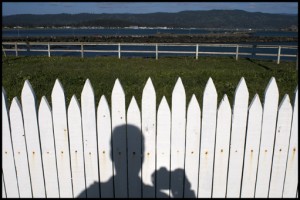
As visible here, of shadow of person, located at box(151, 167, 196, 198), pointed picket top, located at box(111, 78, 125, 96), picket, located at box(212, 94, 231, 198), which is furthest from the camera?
shadow of person, located at box(151, 167, 196, 198)

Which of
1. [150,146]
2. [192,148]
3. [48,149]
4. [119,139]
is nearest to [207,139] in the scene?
[192,148]

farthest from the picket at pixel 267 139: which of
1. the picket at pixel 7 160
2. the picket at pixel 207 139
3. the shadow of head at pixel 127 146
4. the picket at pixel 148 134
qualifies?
the picket at pixel 7 160

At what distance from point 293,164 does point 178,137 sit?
1204mm

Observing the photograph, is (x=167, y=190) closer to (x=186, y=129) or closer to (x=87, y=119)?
(x=186, y=129)

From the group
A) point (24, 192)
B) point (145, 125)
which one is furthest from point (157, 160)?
point (24, 192)

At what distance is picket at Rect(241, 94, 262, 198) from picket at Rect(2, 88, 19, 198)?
2.24 meters

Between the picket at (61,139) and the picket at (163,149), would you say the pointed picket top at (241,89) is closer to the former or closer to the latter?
the picket at (163,149)

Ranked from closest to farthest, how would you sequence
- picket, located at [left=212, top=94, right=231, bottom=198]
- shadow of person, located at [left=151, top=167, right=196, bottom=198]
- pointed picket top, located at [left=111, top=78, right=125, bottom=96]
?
pointed picket top, located at [left=111, top=78, right=125, bottom=96] → picket, located at [left=212, top=94, right=231, bottom=198] → shadow of person, located at [left=151, top=167, right=196, bottom=198]

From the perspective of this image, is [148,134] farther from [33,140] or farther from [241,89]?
[33,140]

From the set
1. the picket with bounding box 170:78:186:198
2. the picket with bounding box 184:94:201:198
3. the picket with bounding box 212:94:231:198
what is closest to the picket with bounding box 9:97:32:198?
the picket with bounding box 170:78:186:198

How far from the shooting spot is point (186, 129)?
260cm

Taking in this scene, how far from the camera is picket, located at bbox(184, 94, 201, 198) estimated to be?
2.55 meters

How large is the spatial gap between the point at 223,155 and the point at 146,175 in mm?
765

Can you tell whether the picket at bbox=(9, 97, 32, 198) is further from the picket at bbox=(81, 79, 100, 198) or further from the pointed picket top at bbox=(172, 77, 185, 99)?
the pointed picket top at bbox=(172, 77, 185, 99)
